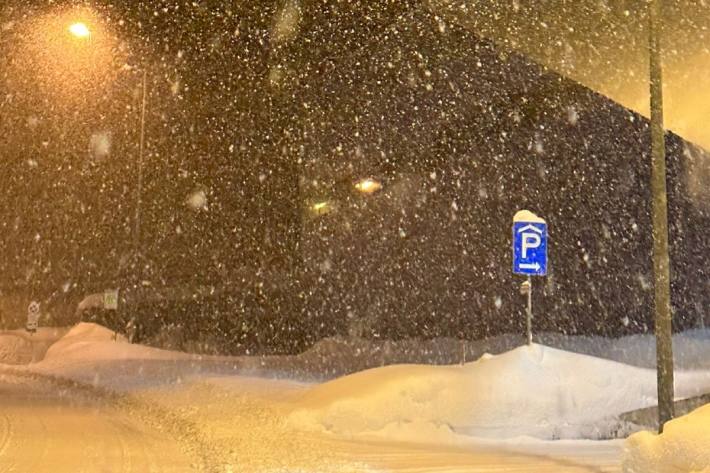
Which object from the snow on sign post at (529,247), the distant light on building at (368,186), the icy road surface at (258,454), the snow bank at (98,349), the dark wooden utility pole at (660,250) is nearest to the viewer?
the icy road surface at (258,454)

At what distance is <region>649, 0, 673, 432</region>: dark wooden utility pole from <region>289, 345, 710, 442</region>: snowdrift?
185cm

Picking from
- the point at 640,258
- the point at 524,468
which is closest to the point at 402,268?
the point at 640,258

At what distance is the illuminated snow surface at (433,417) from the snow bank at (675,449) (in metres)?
1.77

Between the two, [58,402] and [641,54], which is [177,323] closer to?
[58,402]

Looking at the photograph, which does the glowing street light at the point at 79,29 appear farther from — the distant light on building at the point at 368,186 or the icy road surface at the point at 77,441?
the distant light on building at the point at 368,186

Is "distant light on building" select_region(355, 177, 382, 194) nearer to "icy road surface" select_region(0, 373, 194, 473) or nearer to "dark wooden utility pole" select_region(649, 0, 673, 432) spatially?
"icy road surface" select_region(0, 373, 194, 473)

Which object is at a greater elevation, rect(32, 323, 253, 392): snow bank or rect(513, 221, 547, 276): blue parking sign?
rect(513, 221, 547, 276): blue parking sign

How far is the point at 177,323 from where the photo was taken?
33.0 meters

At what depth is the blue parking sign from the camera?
37.4ft

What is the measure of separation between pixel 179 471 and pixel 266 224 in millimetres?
22436

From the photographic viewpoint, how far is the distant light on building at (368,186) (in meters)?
28.3

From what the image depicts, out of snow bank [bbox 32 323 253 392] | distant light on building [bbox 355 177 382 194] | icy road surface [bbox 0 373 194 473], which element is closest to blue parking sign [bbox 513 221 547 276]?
icy road surface [bbox 0 373 194 473]

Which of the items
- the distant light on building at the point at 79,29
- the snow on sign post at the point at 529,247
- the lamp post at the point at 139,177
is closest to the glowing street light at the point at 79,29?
the distant light on building at the point at 79,29

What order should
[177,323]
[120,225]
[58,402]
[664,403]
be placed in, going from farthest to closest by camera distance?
[120,225] → [177,323] → [58,402] → [664,403]
